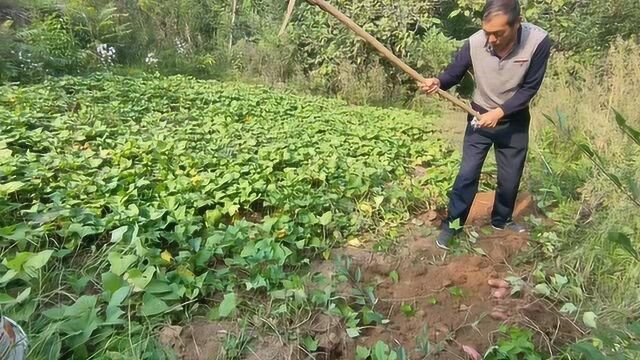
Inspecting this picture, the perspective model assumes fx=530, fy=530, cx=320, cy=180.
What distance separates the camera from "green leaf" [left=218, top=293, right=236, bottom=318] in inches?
87.0

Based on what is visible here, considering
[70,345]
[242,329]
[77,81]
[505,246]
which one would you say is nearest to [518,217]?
[505,246]

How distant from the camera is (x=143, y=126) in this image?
4.59m

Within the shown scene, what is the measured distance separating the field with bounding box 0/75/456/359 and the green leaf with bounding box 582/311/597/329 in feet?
3.76

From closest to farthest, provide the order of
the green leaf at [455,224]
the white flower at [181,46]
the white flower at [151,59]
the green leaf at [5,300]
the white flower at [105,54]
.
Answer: the green leaf at [5,300] < the green leaf at [455,224] < the white flower at [105,54] < the white flower at [151,59] < the white flower at [181,46]

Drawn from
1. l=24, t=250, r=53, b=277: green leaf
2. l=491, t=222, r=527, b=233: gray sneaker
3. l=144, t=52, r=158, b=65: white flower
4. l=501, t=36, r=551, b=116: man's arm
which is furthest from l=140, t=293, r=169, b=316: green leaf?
l=144, t=52, r=158, b=65: white flower

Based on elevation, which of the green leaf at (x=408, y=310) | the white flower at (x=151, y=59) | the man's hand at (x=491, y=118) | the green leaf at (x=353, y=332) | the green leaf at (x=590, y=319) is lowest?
the white flower at (x=151, y=59)

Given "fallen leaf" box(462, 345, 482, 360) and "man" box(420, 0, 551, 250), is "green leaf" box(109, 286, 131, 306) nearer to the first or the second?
"fallen leaf" box(462, 345, 482, 360)

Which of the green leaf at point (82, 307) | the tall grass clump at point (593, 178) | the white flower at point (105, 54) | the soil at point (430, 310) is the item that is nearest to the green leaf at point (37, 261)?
the green leaf at point (82, 307)

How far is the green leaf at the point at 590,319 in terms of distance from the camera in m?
2.32

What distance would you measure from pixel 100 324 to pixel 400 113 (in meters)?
4.69

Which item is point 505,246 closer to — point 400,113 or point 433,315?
point 433,315

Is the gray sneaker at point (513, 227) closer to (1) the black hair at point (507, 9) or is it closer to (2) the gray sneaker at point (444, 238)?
(2) the gray sneaker at point (444, 238)

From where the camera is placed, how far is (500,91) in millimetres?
2957

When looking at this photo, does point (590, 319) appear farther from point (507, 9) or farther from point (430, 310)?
point (507, 9)
